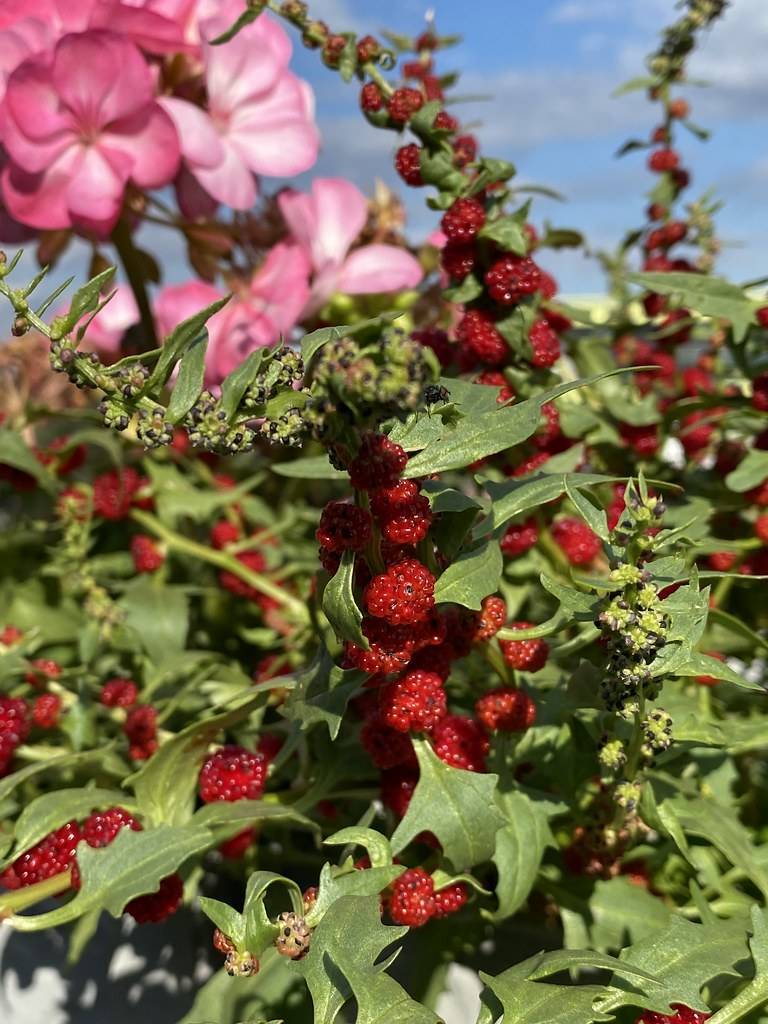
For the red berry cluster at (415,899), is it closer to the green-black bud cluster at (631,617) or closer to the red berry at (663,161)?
the green-black bud cluster at (631,617)

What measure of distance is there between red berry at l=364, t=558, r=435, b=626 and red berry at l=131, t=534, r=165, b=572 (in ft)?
1.38

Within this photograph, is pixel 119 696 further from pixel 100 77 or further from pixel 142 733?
pixel 100 77

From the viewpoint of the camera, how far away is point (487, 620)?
0.40 meters

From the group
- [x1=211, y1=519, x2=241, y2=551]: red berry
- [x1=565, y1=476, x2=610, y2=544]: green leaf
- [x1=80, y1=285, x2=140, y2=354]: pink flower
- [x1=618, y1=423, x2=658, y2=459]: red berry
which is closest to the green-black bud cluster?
[x1=565, y1=476, x2=610, y2=544]: green leaf

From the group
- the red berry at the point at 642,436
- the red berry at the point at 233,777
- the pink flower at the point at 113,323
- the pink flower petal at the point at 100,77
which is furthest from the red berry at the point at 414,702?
the pink flower at the point at 113,323

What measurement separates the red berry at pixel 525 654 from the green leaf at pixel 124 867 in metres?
0.14

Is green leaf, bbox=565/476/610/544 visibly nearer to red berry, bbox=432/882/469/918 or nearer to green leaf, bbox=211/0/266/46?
red berry, bbox=432/882/469/918

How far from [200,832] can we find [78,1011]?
248 mm

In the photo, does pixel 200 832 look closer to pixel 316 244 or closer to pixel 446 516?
pixel 446 516

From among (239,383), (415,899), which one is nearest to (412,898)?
(415,899)

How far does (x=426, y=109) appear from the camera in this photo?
0.47 m

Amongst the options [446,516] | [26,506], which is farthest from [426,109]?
[26,506]

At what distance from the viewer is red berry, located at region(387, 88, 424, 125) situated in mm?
493

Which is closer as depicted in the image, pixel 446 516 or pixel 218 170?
pixel 446 516
